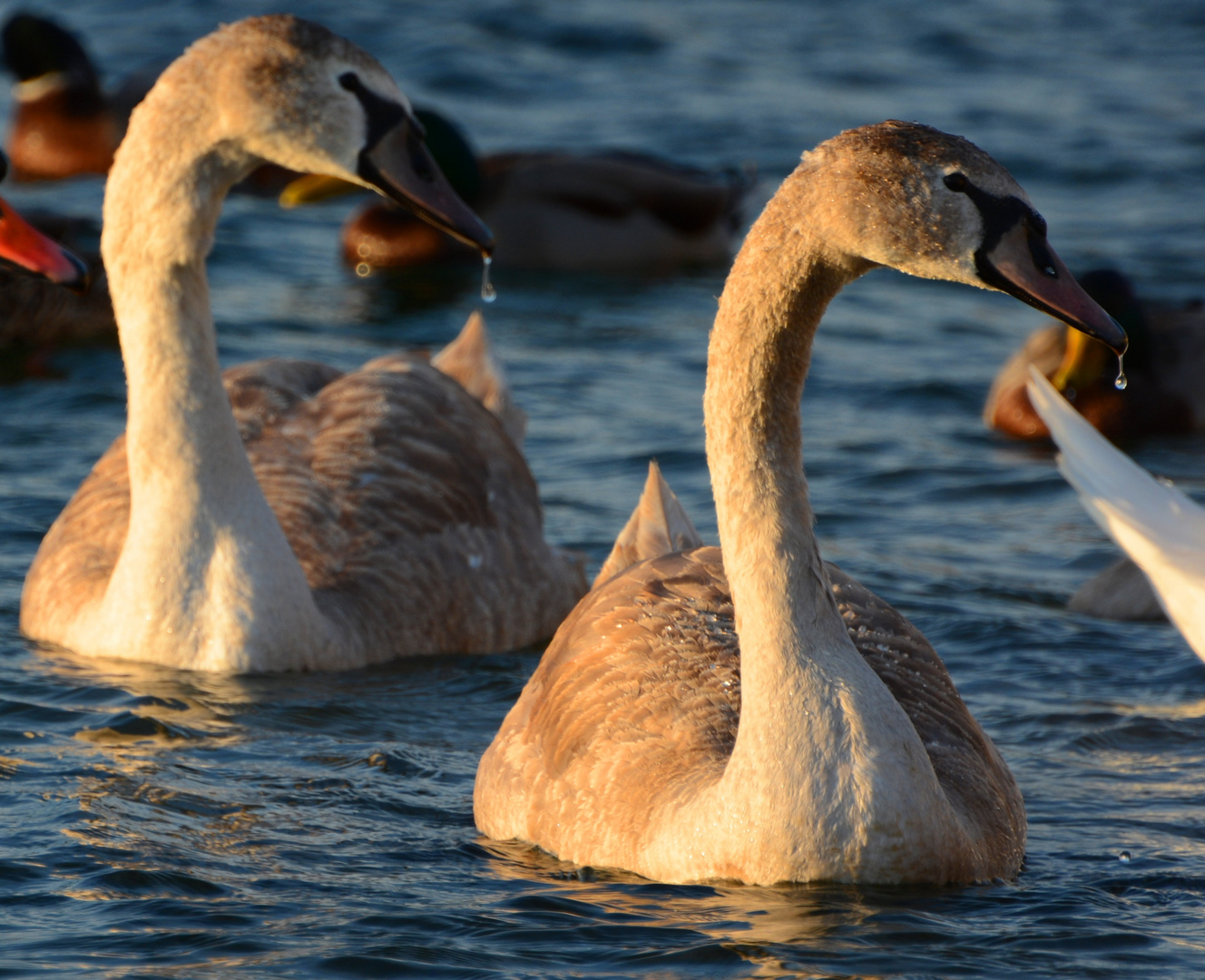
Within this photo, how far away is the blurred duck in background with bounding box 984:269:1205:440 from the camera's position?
11906mm

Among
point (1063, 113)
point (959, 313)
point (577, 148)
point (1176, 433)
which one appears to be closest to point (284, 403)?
point (1176, 433)

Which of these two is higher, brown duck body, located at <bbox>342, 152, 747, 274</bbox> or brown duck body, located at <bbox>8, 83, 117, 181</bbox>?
brown duck body, located at <bbox>8, 83, 117, 181</bbox>

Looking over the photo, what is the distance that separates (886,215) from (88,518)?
14.0 ft

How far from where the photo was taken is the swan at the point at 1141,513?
650cm

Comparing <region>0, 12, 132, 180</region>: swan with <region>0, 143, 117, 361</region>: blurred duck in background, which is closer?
<region>0, 143, 117, 361</region>: blurred duck in background

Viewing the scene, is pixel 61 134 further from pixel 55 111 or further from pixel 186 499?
pixel 186 499

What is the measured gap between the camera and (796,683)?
507 centimetres

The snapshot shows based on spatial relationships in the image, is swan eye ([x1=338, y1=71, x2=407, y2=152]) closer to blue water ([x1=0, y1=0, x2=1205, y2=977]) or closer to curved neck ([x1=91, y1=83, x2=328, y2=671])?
curved neck ([x1=91, y1=83, x2=328, y2=671])

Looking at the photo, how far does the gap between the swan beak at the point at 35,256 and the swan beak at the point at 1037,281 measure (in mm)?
3529

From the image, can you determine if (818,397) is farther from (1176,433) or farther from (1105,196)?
(1105,196)

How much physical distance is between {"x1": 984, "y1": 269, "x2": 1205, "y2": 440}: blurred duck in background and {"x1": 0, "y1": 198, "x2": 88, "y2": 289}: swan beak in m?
6.18

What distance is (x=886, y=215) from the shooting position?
4848 millimetres

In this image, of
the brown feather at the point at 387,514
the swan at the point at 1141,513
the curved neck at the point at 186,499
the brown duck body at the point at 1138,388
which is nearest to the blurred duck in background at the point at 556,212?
the brown duck body at the point at 1138,388

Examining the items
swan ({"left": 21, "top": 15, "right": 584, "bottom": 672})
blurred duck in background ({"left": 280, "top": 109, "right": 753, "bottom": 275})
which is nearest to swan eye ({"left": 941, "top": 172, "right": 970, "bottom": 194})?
swan ({"left": 21, "top": 15, "right": 584, "bottom": 672})
